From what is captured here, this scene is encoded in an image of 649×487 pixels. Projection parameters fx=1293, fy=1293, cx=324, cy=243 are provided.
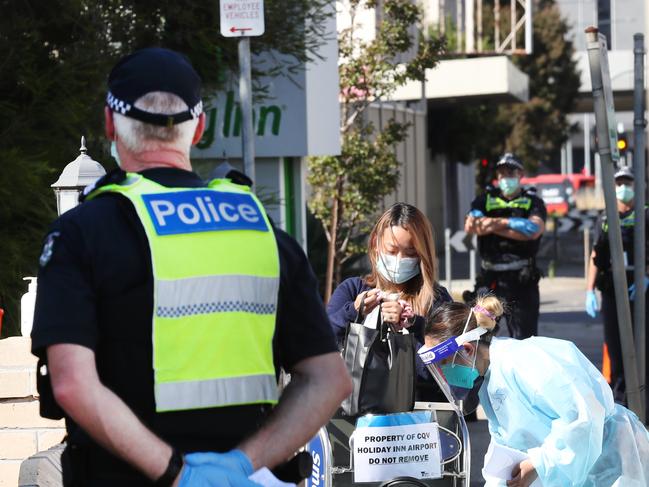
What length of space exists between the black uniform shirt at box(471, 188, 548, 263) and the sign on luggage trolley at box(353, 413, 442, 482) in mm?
4827

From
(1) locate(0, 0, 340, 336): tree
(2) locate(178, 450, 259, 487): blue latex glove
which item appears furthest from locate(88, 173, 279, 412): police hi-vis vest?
(1) locate(0, 0, 340, 336): tree

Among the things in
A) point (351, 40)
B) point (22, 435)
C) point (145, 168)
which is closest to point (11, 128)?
point (22, 435)

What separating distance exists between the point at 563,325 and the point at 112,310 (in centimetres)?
1409

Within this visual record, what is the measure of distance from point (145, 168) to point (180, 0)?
307 inches

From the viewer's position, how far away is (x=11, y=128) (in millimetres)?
8742

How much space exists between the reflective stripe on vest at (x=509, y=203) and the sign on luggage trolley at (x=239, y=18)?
11.9ft

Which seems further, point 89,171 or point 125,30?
point 125,30

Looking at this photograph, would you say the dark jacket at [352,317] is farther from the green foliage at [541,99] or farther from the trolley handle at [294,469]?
the green foliage at [541,99]

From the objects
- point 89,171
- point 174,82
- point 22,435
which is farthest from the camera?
point 89,171

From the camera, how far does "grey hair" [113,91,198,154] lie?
2654 mm

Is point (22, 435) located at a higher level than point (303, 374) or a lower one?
lower

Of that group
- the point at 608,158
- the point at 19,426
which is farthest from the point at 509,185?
the point at 19,426

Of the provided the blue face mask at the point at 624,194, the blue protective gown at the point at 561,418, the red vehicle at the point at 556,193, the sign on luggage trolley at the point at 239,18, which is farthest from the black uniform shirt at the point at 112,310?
the red vehicle at the point at 556,193

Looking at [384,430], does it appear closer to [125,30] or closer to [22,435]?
[22,435]
